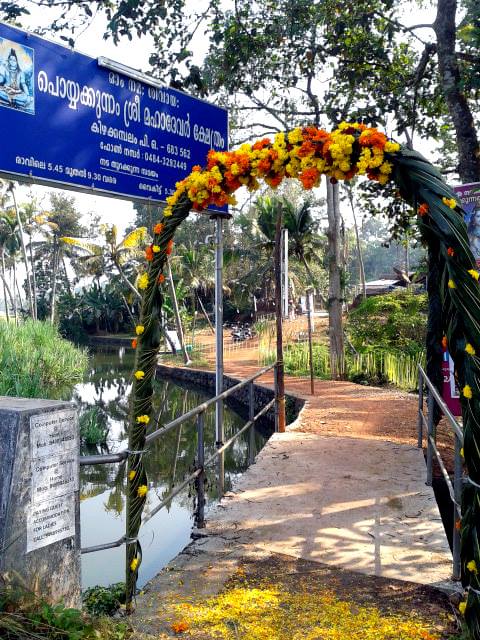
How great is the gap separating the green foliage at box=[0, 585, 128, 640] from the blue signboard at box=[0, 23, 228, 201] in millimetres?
2203

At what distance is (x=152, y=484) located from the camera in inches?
371

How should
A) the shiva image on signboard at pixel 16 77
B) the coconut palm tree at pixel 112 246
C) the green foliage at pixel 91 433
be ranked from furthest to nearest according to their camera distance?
1. the coconut palm tree at pixel 112 246
2. the green foliage at pixel 91 433
3. the shiva image on signboard at pixel 16 77

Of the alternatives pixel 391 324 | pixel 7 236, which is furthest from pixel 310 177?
pixel 7 236

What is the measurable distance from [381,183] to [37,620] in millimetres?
2216

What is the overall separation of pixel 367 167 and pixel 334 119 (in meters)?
5.49

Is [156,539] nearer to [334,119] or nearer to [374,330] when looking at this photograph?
[334,119]

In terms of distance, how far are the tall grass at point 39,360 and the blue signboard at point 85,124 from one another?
22.0ft

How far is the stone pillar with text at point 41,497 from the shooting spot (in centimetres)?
219

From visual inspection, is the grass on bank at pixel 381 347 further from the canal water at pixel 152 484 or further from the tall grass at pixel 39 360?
the tall grass at pixel 39 360

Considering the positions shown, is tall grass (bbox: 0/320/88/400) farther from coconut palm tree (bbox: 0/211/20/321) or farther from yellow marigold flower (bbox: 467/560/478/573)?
coconut palm tree (bbox: 0/211/20/321)

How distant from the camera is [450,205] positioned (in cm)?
238

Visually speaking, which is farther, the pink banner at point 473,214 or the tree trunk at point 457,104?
the tree trunk at point 457,104

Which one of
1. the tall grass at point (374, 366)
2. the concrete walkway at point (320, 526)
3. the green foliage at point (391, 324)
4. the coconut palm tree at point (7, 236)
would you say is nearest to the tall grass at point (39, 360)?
the tall grass at point (374, 366)

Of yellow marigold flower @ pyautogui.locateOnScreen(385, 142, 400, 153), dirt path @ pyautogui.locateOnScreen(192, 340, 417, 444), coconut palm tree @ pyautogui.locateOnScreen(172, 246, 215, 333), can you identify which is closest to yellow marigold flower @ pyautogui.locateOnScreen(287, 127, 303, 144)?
yellow marigold flower @ pyautogui.locateOnScreen(385, 142, 400, 153)
